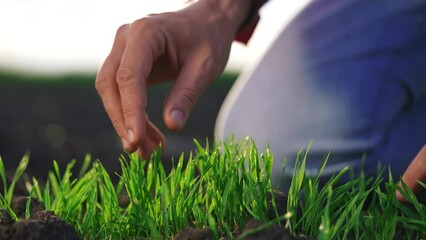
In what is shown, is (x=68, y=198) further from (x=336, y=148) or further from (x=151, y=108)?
(x=151, y=108)

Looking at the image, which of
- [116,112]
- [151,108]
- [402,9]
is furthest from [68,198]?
[151,108]

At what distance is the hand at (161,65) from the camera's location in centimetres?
204

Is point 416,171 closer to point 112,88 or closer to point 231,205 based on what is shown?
point 231,205

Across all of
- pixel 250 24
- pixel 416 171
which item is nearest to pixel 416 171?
pixel 416 171

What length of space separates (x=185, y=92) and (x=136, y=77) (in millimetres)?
181

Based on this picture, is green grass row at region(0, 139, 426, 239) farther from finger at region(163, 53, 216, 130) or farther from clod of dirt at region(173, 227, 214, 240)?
finger at region(163, 53, 216, 130)

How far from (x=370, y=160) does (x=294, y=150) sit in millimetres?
327

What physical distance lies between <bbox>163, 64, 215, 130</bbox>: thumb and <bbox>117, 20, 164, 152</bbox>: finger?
89 mm

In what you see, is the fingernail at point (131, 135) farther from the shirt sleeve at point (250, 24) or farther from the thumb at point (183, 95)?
the shirt sleeve at point (250, 24)

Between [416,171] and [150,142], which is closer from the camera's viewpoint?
[416,171]

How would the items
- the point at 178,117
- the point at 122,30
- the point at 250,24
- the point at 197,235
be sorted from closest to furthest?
1. the point at 197,235
2. the point at 178,117
3. the point at 122,30
4. the point at 250,24

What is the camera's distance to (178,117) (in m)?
2.10

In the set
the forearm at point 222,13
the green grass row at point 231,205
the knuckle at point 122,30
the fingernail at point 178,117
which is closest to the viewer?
the green grass row at point 231,205

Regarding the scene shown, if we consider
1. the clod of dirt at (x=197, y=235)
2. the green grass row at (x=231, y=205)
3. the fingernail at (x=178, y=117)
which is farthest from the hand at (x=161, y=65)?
the clod of dirt at (x=197, y=235)
